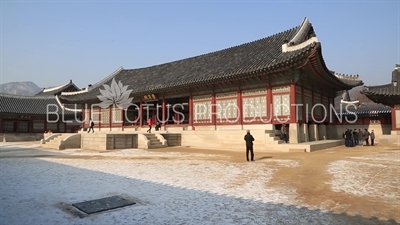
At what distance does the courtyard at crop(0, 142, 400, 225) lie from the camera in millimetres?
5320

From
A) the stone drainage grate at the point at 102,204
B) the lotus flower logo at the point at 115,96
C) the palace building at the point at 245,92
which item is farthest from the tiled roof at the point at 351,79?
the stone drainage grate at the point at 102,204

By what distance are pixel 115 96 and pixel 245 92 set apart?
1704 centimetres

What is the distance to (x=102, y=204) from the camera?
6.12m

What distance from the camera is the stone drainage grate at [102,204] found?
5.78 meters

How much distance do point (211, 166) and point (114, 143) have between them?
37.9 feet

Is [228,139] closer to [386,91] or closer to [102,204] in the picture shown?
[102,204]

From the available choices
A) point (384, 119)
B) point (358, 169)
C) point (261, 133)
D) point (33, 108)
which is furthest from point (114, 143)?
point (33, 108)

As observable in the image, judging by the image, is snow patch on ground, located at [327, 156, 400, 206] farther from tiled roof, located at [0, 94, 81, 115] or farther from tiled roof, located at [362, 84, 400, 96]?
tiled roof, located at [0, 94, 81, 115]

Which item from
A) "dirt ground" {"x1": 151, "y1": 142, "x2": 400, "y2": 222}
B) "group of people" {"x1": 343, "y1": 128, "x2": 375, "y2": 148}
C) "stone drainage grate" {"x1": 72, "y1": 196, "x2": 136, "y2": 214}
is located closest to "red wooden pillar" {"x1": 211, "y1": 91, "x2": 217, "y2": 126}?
"group of people" {"x1": 343, "y1": 128, "x2": 375, "y2": 148}

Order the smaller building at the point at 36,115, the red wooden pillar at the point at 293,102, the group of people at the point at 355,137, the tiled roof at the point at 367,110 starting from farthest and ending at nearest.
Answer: the smaller building at the point at 36,115 < the tiled roof at the point at 367,110 < the group of people at the point at 355,137 < the red wooden pillar at the point at 293,102

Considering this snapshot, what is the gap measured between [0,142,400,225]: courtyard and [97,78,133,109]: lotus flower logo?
19.7 metres

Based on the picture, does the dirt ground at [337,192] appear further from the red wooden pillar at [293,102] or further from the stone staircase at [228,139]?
the red wooden pillar at [293,102]

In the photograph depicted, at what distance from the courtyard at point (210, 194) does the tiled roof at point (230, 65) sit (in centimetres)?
952

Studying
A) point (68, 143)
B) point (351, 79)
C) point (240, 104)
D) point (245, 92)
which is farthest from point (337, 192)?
point (351, 79)
